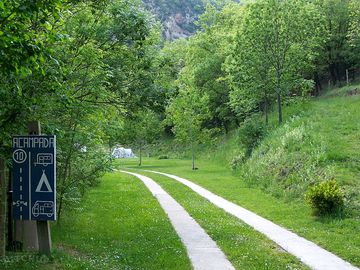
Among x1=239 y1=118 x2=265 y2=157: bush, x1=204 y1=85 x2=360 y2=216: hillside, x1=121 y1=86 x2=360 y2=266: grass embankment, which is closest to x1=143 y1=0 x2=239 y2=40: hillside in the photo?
x1=239 y1=118 x2=265 y2=157: bush

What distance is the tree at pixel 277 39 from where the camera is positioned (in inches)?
1248

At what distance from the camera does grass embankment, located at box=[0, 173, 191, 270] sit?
8.21 m

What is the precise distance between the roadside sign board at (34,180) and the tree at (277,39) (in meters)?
25.6

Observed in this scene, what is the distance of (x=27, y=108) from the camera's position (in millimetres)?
7355

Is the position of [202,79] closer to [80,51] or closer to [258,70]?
[258,70]

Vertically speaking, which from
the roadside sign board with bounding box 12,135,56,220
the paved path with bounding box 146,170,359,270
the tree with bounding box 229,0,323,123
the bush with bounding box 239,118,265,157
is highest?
the tree with bounding box 229,0,323,123

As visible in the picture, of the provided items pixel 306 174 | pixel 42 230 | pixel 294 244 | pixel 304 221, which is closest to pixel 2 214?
pixel 42 230

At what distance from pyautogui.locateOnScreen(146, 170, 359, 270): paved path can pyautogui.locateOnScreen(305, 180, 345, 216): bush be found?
4.91 feet

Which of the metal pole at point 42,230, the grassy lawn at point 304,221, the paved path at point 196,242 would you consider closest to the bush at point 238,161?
the grassy lawn at point 304,221

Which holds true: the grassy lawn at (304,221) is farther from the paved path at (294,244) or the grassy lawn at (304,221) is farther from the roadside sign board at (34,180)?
the roadside sign board at (34,180)

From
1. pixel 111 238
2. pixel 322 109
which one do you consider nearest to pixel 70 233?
pixel 111 238

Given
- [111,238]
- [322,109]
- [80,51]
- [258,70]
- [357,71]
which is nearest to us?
[80,51]

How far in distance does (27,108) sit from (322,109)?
80.6ft

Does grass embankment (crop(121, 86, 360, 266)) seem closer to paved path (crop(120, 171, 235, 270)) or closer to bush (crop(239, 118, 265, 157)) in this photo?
bush (crop(239, 118, 265, 157))
